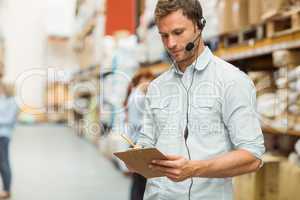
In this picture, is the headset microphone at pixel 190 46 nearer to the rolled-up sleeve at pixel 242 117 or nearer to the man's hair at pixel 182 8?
the man's hair at pixel 182 8

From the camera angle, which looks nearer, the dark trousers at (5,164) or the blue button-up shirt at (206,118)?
the blue button-up shirt at (206,118)

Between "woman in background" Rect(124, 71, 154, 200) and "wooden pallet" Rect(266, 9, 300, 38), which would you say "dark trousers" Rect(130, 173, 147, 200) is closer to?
"woman in background" Rect(124, 71, 154, 200)

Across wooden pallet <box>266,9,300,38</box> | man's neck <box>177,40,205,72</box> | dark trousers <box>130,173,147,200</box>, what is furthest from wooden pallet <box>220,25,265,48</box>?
man's neck <box>177,40,205,72</box>

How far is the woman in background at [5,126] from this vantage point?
4.27m

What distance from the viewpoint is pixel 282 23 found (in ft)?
9.92

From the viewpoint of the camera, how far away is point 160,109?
5.55ft

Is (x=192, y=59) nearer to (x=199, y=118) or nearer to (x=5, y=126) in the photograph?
(x=199, y=118)

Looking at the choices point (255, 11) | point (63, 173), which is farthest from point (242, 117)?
point (63, 173)

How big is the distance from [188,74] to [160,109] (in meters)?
0.18

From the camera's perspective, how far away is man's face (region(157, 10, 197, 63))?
1.56 meters

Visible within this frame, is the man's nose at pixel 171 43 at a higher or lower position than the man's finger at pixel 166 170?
higher

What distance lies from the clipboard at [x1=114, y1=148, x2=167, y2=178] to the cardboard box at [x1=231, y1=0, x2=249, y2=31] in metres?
2.08

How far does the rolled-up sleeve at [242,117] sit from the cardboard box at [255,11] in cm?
177

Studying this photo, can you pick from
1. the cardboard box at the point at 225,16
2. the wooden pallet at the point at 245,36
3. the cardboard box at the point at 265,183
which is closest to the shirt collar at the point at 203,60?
the cardboard box at the point at 265,183
